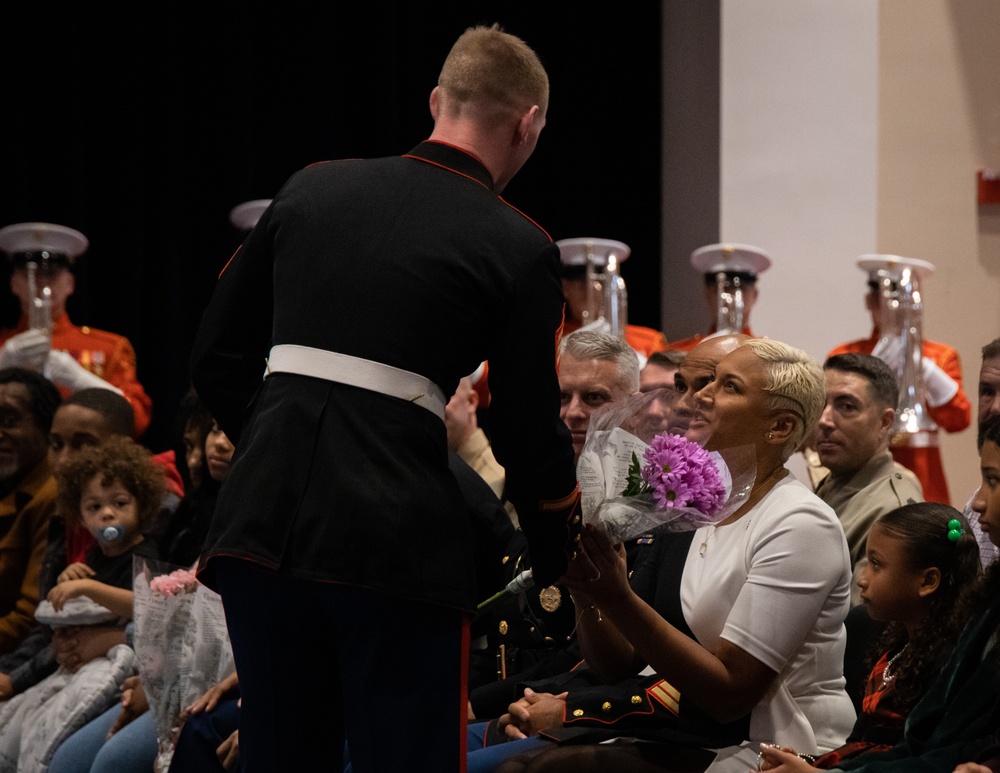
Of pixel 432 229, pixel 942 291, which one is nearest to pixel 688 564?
pixel 432 229

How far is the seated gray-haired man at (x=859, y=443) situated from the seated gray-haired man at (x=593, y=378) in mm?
497

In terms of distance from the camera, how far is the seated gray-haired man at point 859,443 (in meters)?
3.21

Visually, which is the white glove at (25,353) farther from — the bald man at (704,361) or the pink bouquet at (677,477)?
the pink bouquet at (677,477)

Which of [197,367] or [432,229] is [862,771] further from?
[197,367]

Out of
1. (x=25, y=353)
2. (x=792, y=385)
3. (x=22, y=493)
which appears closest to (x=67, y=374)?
(x=25, y=353)

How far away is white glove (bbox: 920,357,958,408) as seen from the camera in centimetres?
514

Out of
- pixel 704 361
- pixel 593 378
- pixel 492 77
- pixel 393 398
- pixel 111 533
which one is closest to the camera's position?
pixel 393 398

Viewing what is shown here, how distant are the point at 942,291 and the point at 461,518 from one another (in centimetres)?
503

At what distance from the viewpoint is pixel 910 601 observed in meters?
2.32

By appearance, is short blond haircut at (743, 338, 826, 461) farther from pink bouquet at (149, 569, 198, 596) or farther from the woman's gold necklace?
pink bouquet at (149, 569, 198, 596)

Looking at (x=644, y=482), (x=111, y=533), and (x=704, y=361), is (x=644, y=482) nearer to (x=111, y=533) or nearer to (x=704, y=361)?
(x=704, y=361)

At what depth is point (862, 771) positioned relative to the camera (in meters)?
2.04

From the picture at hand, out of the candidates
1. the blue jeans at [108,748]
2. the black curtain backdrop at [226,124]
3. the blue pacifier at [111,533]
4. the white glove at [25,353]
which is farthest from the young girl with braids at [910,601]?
the black curtain backdrop at [226,124]

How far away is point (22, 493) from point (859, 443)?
239 cm
